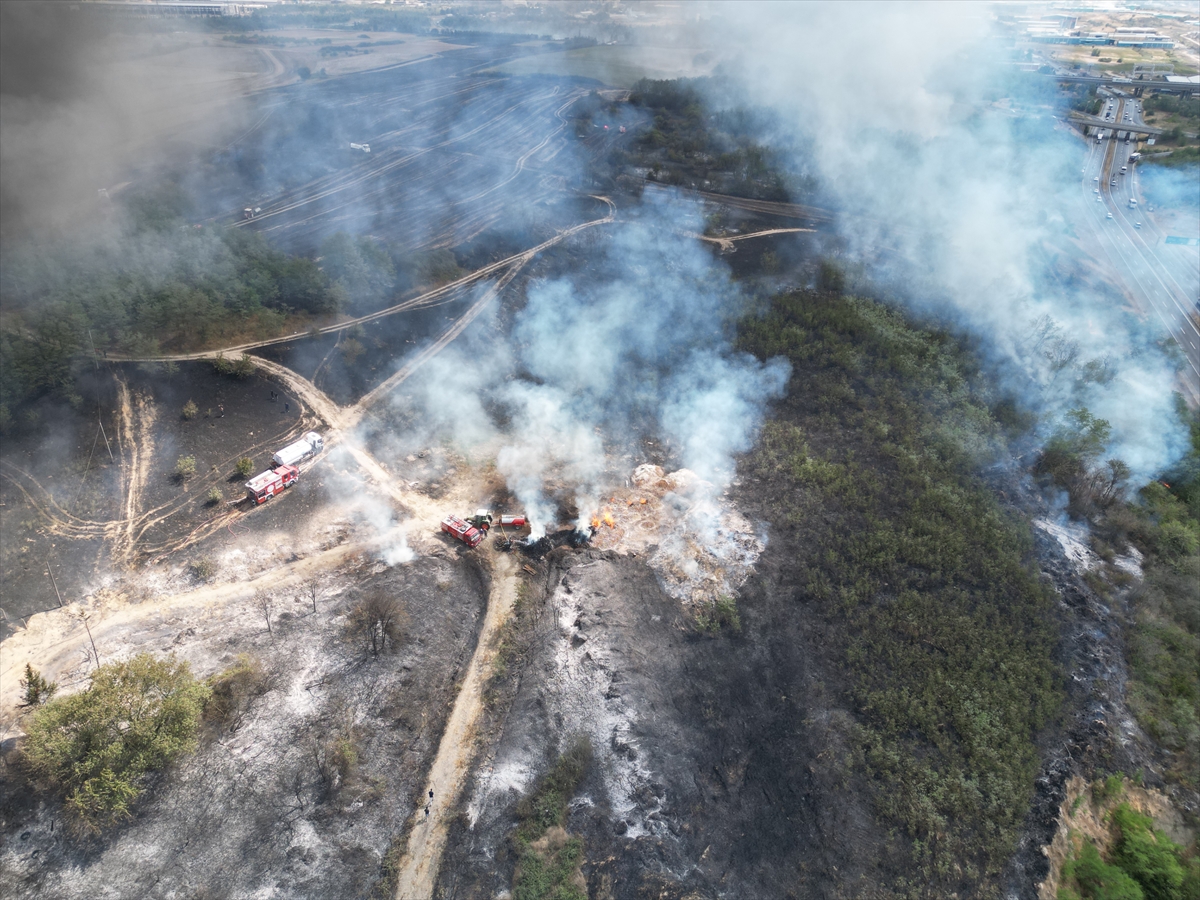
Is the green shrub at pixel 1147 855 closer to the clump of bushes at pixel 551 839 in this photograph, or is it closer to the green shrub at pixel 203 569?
the clump of bushes at pixel 551 839

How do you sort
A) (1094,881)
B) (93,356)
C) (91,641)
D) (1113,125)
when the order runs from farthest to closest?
(1113,125) → (93,356) → (91,641) → (1094,881)

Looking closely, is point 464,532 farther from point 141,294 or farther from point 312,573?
point 141,294

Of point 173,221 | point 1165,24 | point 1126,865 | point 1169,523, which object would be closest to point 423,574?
point 1126,865

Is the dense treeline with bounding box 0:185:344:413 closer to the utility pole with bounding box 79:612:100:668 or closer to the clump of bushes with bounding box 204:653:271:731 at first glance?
the utility pole with bounding box 79:612:100:668

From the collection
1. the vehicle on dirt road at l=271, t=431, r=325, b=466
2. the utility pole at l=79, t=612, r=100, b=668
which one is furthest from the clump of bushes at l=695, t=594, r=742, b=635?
the utility pole at l=79, t=612, r=100, b=668

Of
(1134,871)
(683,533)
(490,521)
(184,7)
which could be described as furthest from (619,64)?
(1134,871)
